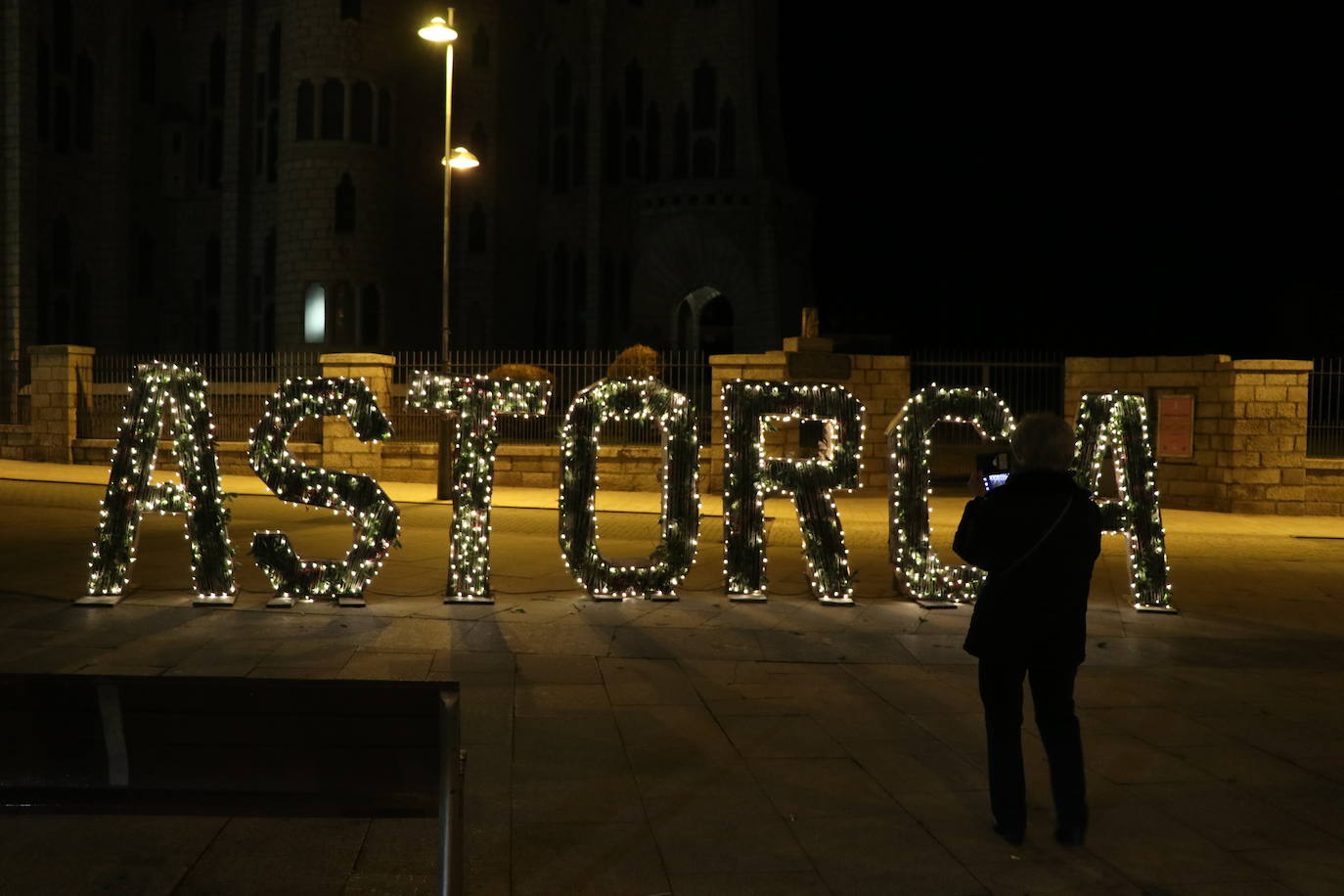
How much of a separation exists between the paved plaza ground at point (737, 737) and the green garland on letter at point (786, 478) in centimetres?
31

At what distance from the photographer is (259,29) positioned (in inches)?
1437

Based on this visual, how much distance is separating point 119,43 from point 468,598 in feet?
110

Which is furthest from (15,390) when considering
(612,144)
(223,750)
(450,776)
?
(450,776)

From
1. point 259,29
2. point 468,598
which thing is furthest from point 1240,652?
point 259,29

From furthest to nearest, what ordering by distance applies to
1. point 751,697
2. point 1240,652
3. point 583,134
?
1. point 583,134
2. point 1240,652
3. point 751,697

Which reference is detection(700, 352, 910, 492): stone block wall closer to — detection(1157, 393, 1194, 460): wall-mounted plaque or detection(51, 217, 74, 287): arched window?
detection(1157, 393, 1194, 460): wall-mounted plaque

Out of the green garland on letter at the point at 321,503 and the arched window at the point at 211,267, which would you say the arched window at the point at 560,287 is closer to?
the arched window at the point at 211,267

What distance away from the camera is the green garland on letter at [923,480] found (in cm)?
992

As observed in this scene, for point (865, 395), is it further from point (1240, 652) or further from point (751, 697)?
point (751, 697)

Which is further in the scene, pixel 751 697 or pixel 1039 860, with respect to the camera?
pixel 751 697

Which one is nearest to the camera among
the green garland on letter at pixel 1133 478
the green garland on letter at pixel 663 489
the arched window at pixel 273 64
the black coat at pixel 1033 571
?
the black coat at pixel 1033 571

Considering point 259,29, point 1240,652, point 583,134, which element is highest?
point 259,29

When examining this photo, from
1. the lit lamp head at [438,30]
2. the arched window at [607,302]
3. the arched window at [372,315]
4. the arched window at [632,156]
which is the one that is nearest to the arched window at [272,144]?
the arched window at [372,315]

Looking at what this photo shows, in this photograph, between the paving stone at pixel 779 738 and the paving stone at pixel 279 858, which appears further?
the paving stone at pixel 779 738
